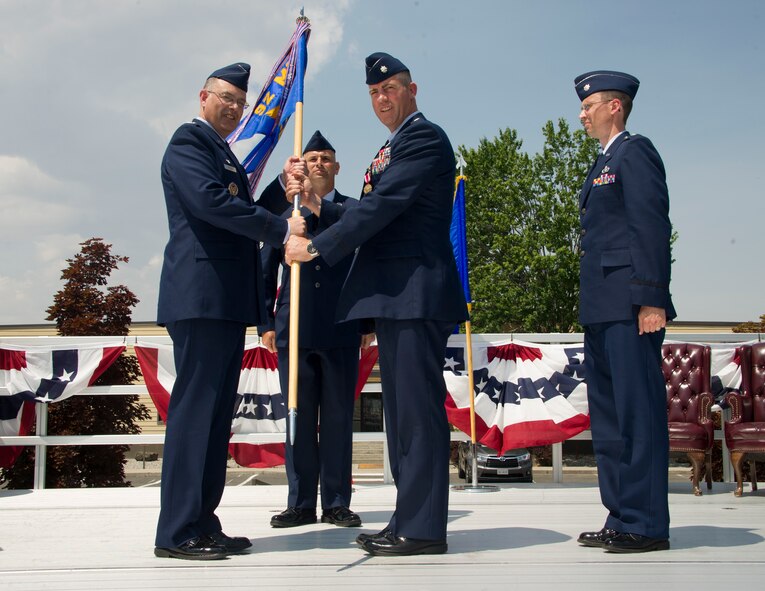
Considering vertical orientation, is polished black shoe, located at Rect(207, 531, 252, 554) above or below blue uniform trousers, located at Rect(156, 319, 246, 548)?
below

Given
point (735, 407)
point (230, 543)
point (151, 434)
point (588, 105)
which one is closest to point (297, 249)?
point (230, 543)

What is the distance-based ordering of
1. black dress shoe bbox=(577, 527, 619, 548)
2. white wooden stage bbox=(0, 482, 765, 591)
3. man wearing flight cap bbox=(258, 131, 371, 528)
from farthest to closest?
man wearing flight cap bbox=(258, 131, 371, 528) < black dress shoe bbox=(577, 527, 619, 548) < white wooden stage bbox=(0, 482, 765, 591)

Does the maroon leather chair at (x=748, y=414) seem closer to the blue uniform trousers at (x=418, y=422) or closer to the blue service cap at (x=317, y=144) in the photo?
the blue uniform trousers at (x=418, y=422)

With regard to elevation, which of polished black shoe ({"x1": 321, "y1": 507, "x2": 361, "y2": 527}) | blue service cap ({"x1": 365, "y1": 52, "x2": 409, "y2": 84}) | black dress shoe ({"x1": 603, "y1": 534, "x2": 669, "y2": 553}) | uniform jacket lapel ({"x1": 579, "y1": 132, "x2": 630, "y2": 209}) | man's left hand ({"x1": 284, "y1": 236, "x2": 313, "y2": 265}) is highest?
blue service cap ({"x1": 365, "y1": 52, "x2": 409, "y2": 84})

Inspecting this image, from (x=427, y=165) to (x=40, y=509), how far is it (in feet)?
10.7

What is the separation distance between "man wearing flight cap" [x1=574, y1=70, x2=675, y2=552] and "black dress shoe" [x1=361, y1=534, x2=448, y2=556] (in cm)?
67

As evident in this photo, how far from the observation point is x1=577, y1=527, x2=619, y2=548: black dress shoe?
3.26 metres

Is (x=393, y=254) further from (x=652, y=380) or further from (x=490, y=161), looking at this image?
(x=490, y=161)

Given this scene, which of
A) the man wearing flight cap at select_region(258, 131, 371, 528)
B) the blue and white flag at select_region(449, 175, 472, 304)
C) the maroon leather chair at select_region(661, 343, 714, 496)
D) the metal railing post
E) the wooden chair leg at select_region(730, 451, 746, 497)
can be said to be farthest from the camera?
the blue and white flag at select_region(449, 175, 472, 304)

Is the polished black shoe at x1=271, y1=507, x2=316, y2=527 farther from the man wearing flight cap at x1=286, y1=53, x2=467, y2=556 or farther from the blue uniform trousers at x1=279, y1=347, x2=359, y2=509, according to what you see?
the man wearing flight cap at x1=286, y1=53, x2=467, y2=556

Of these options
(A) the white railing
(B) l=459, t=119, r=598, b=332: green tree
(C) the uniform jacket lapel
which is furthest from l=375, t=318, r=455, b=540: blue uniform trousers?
(B) l=459, t=119, r=598, b=332: green tree

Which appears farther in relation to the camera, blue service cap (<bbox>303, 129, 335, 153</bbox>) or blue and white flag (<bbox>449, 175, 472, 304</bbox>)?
blue and white flag (<bbox>449, 175, 472, 304</bbox>)

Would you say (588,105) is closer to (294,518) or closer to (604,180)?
(604,180)

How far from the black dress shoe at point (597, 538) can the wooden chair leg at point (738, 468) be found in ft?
8.83
